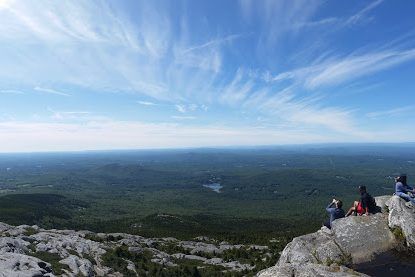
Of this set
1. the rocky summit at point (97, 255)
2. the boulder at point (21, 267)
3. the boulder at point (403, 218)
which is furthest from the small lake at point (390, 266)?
the rocky summit at point (97, 255)

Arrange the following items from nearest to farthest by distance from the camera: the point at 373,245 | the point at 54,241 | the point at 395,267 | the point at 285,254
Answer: the point at 395,267 < the point at 373,245 < the point at 285,254 < the point at 54,241

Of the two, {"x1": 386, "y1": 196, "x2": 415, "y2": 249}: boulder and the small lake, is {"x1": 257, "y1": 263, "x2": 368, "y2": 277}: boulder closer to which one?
the small lake

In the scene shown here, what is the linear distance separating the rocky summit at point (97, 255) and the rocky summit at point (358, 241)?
52743 millimetres

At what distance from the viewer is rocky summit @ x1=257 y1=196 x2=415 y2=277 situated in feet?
76.0

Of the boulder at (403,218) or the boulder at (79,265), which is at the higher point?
the boulder at (403,218)

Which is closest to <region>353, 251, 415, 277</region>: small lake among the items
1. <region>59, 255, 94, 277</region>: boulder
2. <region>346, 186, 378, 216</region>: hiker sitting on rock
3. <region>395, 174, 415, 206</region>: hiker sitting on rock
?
<region>346, 186, 378, 216</region>: hiker sitting on rock

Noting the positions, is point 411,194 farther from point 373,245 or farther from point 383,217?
point 373,245

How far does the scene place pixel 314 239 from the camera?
2592 cm

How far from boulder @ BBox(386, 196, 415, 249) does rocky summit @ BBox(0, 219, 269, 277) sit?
188ft

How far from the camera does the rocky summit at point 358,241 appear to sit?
23.2m

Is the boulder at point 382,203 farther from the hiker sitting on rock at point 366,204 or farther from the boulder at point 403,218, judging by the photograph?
the boulder at point 403,218

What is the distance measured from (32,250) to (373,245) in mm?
89186

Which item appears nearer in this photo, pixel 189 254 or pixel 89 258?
pixel 89 258

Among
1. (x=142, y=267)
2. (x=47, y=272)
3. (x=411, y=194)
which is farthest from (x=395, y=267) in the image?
(x=142, y=267)
